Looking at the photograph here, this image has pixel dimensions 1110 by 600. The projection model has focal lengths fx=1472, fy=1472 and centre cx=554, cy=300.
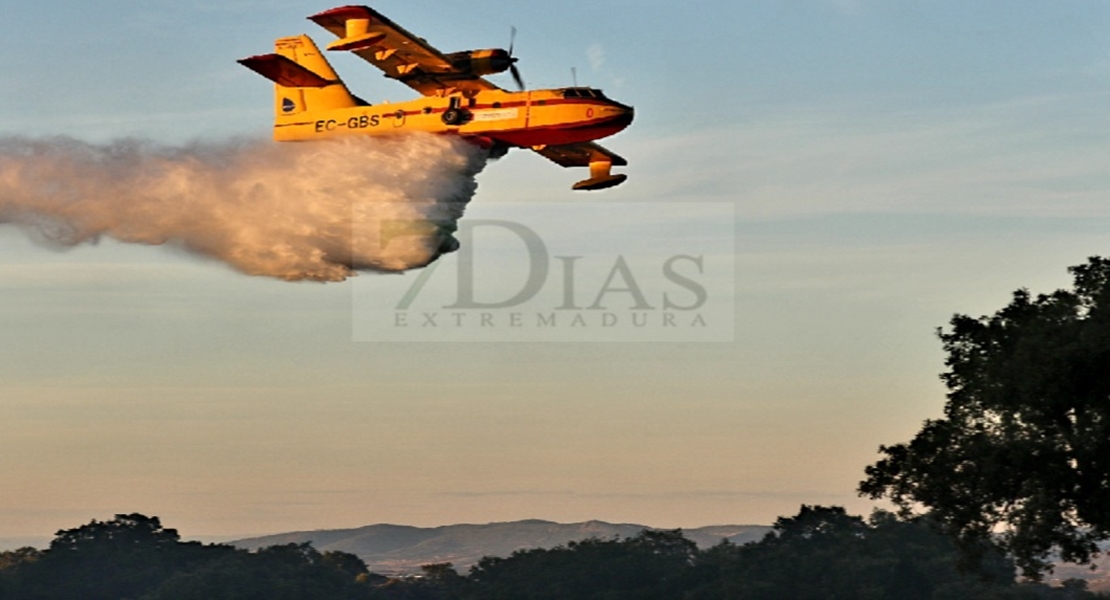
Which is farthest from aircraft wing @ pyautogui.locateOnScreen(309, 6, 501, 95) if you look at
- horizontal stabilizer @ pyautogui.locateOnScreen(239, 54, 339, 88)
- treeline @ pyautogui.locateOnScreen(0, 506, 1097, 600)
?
treeline @ pyautogui.locateOnScreen(0, 506, 1097, 600)

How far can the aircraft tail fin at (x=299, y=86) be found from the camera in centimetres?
3841

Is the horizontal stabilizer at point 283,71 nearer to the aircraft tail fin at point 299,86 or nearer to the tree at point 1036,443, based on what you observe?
the aircraft tail fin at point 299,86

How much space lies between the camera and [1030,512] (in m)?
33.9

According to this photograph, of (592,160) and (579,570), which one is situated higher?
(592,160)

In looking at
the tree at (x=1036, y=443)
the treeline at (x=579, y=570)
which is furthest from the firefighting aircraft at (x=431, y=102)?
the treeline at (x=579, y=570)

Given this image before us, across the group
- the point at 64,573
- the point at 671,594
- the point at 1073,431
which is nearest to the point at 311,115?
the point at 1073,431

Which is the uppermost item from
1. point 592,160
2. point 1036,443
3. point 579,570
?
point 592,160

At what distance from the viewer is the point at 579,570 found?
68.9m

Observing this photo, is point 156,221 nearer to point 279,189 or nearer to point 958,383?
point 279,189

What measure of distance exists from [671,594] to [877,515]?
33.0ft

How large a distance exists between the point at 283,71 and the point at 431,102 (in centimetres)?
474

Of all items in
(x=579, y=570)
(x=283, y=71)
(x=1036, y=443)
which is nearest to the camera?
(x=1036, y=443)

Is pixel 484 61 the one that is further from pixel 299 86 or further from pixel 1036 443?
pixel 1036 443

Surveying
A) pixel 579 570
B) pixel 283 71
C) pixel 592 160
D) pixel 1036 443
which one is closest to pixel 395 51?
pixel 283 71
